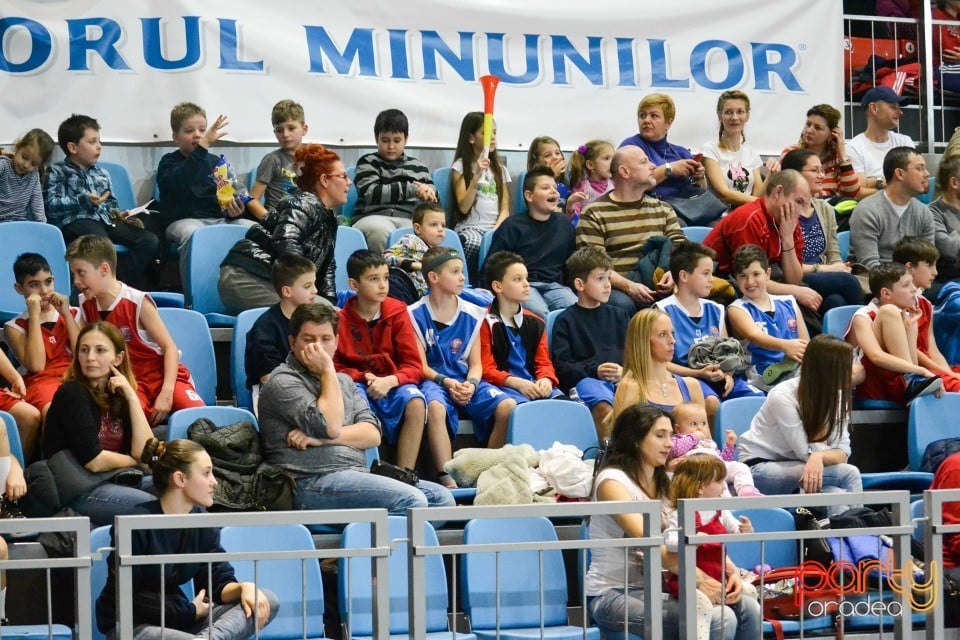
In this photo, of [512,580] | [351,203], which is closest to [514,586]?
[512,580]

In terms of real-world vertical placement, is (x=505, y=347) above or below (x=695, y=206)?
below

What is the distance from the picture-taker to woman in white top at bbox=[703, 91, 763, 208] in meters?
8.84

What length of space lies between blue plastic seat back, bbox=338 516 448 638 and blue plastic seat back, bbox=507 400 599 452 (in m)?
1.18

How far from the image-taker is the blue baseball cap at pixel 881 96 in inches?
370

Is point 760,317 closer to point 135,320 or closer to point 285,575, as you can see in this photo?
point 135,320

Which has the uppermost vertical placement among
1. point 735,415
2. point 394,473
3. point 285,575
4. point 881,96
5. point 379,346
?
point 881,96

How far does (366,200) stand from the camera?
8.20 meters

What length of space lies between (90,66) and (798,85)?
172 inches

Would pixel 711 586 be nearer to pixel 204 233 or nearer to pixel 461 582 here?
pixel 461 582

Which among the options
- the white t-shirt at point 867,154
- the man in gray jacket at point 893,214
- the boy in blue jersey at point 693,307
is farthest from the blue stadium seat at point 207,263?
the white t-shirt at point 867,154

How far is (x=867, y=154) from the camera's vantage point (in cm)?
945

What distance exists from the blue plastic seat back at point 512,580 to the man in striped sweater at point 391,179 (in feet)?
9.83

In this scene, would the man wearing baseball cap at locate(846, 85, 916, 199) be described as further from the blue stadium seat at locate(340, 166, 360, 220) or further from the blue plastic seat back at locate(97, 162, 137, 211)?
the blue plastic seat back at locate(97, 162, 137, 211)

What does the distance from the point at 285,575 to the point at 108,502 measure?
0.71 meters
